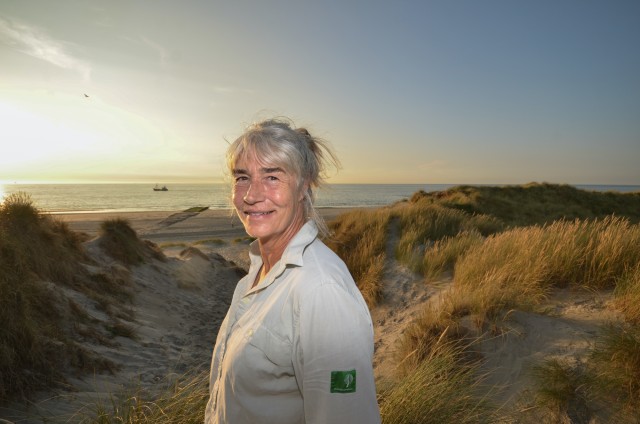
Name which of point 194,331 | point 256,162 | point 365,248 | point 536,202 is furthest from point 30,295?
point 536,202

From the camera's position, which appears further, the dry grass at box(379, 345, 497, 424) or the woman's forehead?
the dry grass at box(379, 345, 497, 424)

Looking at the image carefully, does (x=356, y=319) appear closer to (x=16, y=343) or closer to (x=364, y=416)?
(x=364, y=416)

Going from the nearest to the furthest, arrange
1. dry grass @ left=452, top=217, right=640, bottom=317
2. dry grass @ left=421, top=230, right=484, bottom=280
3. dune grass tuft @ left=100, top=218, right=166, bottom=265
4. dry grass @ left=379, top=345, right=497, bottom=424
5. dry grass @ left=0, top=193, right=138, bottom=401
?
dry grass @ left=379, top=345, right=497, bottom=424
dry grass @ left=0, top=193, right=138, bottom=401
dry grass @ left=452, top=217, right=640, bottom=317
dry grass @ left=421, top=230, right=484, bottom=280
dune grass tuft @ left=100, top=218, right=166, bottom=265

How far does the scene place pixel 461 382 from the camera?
3461 mm

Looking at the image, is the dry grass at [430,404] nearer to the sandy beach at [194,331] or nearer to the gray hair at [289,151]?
the sandy beach at [194,331]

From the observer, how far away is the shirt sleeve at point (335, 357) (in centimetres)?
128

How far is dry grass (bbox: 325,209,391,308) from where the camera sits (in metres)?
7.59

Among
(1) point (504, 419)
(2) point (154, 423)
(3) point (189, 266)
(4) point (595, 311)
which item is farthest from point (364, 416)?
(3) point (189, 266)

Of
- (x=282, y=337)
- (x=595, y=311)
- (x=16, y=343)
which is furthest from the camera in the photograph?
(x=595, y=311)

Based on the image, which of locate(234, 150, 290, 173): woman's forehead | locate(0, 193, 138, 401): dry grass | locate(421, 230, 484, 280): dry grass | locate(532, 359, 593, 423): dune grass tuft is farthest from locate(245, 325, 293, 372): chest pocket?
locate(421, 230, 484, 280): dry grass

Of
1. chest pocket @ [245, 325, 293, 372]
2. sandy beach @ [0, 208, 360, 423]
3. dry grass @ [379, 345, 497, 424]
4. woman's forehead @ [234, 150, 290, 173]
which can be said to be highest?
woman's forehead @ [234, 150, 290, 173]

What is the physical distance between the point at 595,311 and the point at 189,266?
36.0 feet

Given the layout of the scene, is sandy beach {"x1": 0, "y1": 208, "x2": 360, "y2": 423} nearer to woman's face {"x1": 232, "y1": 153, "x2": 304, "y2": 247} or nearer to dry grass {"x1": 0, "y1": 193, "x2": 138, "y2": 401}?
dry grass {"x1": 0, "y1": 193, "x2": 138, "y2": 401}

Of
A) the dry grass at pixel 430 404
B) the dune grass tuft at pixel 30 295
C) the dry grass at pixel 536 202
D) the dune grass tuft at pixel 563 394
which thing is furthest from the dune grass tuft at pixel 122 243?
the dry grass at pixel 536 202
